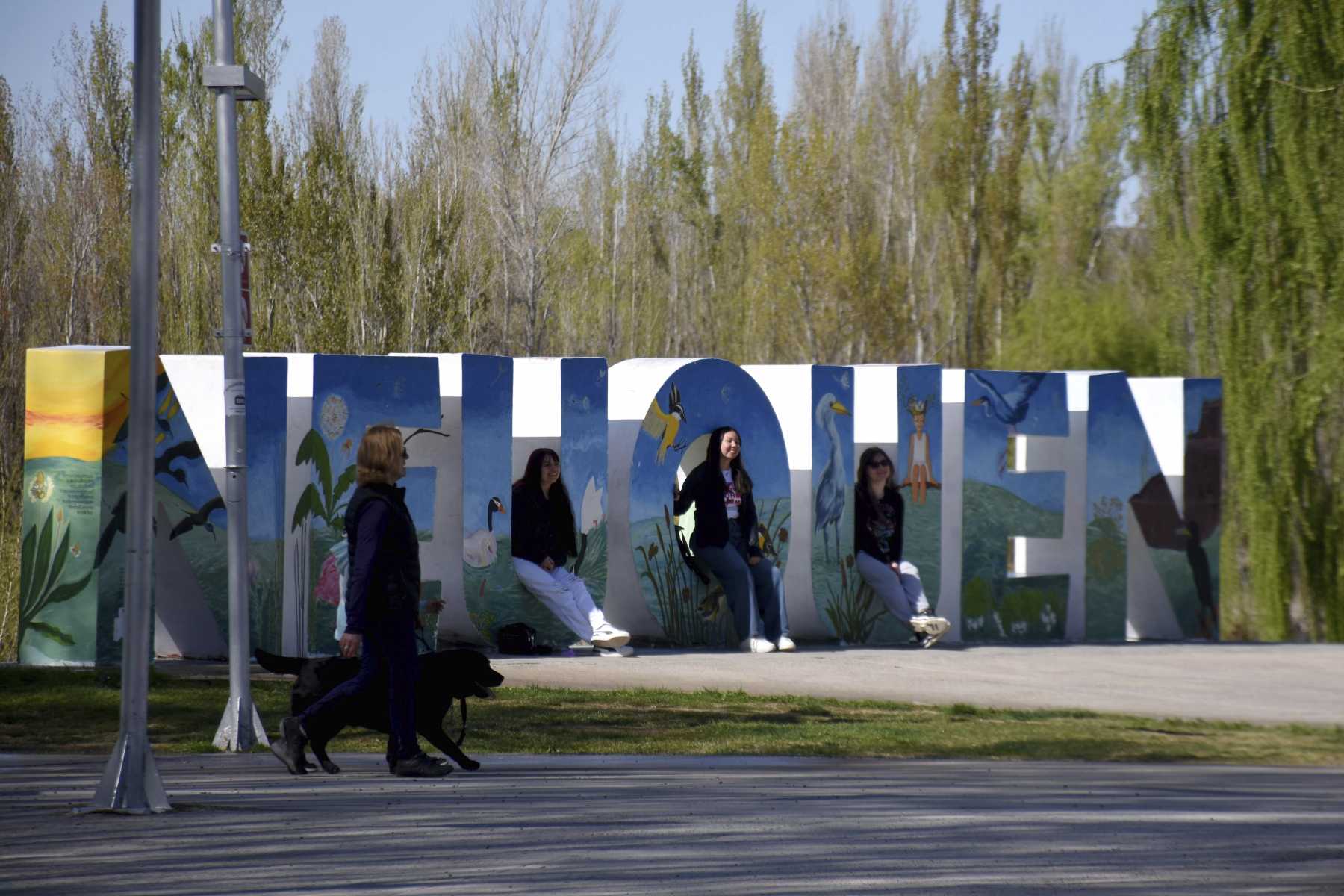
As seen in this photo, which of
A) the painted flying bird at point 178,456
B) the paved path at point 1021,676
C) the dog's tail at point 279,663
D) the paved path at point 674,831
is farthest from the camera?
the painted flying bird at point 178,456

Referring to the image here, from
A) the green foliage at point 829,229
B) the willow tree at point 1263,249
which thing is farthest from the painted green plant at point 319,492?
the willow tree at point 1263,249

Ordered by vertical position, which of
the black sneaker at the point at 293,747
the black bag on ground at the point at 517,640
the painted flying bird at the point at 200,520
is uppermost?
the painted flying bird at the point at 200,520

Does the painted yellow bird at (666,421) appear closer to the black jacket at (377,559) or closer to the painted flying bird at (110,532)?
the painted flying bird at (110,532)

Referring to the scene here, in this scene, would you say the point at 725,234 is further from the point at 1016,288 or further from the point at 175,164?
the point at 175,164

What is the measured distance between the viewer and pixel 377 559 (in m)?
7.52

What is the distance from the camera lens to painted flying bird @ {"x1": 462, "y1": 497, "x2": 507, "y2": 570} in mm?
13352

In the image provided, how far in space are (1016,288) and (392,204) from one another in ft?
47.2

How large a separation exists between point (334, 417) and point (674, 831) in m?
7.20

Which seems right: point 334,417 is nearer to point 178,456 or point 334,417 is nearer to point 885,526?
point 178,456

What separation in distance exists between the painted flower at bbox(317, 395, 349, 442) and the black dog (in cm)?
507

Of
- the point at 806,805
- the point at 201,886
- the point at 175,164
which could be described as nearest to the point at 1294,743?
the point at 806,805

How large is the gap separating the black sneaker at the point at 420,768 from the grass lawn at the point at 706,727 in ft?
4.08

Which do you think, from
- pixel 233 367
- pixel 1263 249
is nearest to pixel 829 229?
pixel 1263 249

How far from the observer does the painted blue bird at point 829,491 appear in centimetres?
1473
